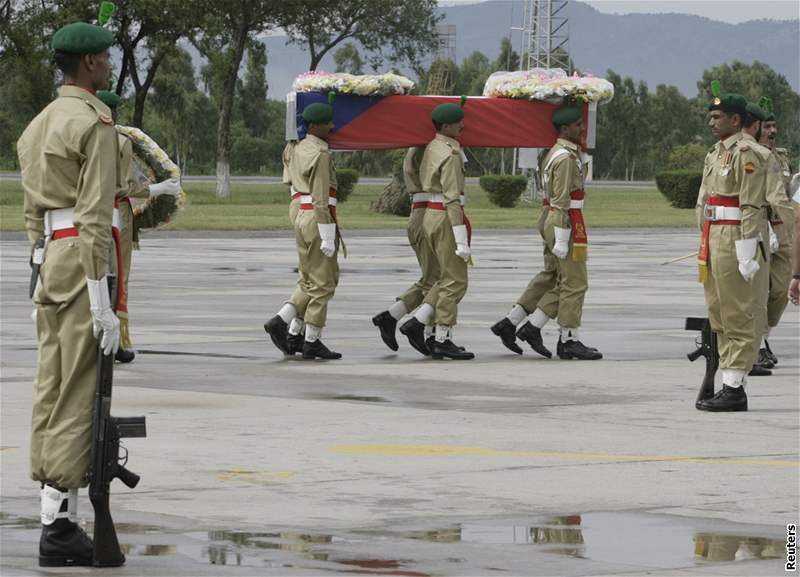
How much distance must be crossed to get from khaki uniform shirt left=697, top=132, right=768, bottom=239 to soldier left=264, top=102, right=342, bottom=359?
3861 millimetres

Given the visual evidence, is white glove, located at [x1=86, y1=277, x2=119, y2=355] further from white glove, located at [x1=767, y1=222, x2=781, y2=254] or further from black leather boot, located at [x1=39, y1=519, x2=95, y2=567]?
white glove, located at [x1=767, y1=222, x2=781, y2=254]

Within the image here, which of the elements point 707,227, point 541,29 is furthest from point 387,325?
point 541,29

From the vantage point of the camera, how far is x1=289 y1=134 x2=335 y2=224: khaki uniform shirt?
14.9 metres

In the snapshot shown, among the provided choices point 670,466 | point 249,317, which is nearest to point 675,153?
point 249,317

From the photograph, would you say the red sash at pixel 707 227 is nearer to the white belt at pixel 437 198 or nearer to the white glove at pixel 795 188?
the white glove at pixel 795 188

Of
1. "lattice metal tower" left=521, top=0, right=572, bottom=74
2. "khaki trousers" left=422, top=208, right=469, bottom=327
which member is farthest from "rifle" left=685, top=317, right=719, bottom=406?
"lattice metal tower" left=521, top=0, right=572, bottom=74

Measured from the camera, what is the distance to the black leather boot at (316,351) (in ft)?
49.1

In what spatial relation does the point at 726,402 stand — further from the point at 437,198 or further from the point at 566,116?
the point at 566,116

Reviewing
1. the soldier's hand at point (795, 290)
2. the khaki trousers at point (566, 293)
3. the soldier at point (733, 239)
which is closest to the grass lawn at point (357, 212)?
the khaki trousers at point (566, 293)

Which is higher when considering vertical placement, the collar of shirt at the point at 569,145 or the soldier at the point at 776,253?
the collar of shirt at the point at 569,145

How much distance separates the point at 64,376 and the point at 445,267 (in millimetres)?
8180

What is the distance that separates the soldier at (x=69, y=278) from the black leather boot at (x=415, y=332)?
802cm

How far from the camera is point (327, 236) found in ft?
48.6

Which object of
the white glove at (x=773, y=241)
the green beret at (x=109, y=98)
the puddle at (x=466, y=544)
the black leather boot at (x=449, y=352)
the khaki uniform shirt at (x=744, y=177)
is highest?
the green beret at (x=109, y=98)
